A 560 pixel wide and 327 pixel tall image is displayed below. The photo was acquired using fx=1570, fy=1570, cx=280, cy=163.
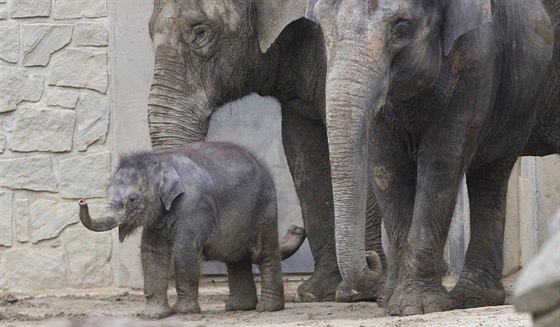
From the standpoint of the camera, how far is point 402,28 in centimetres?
691

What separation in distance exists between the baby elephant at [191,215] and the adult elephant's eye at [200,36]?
0.93 meters

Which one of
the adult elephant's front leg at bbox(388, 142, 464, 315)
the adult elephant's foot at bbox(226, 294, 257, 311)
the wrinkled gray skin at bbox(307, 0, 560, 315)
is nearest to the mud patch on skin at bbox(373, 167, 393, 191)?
the wrinkled gray skin at bbox(307, 0, 560, 315)

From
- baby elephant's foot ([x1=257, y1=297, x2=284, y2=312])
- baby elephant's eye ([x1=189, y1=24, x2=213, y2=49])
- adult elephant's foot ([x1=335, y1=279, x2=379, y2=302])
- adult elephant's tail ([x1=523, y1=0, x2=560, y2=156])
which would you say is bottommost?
baby elephant's foot ([x1=257, y1=297, x2=284, y2=312])

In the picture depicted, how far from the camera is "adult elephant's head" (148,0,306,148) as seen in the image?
8633 mm

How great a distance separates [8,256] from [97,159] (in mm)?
892

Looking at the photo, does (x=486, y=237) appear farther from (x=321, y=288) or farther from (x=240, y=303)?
(x=240, y=303)

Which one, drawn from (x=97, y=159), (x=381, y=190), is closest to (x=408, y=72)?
(x=381, y=190)

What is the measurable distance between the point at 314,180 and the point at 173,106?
1.09 meters

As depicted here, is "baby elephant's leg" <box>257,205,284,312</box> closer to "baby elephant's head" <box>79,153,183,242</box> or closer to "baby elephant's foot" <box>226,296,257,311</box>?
"baby elephant's foot" <box>226,296,257,311</box>

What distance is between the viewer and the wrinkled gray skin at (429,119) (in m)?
6.61

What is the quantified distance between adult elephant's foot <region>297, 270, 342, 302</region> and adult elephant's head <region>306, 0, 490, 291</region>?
81.4 inches

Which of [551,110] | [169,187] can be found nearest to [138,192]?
[169,187]

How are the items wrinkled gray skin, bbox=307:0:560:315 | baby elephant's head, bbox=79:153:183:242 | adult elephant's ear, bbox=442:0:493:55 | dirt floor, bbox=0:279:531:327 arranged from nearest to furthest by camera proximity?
1. dirt floor, bbox=0:279:531:327
2. wrinkled gray skin, bbox=307:0:560:315
3. adult elephant's ear, bbox=442:0:493:55
4. baby elephant's head, bbox=79:153:183:242

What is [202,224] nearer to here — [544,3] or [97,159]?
[544,3]
